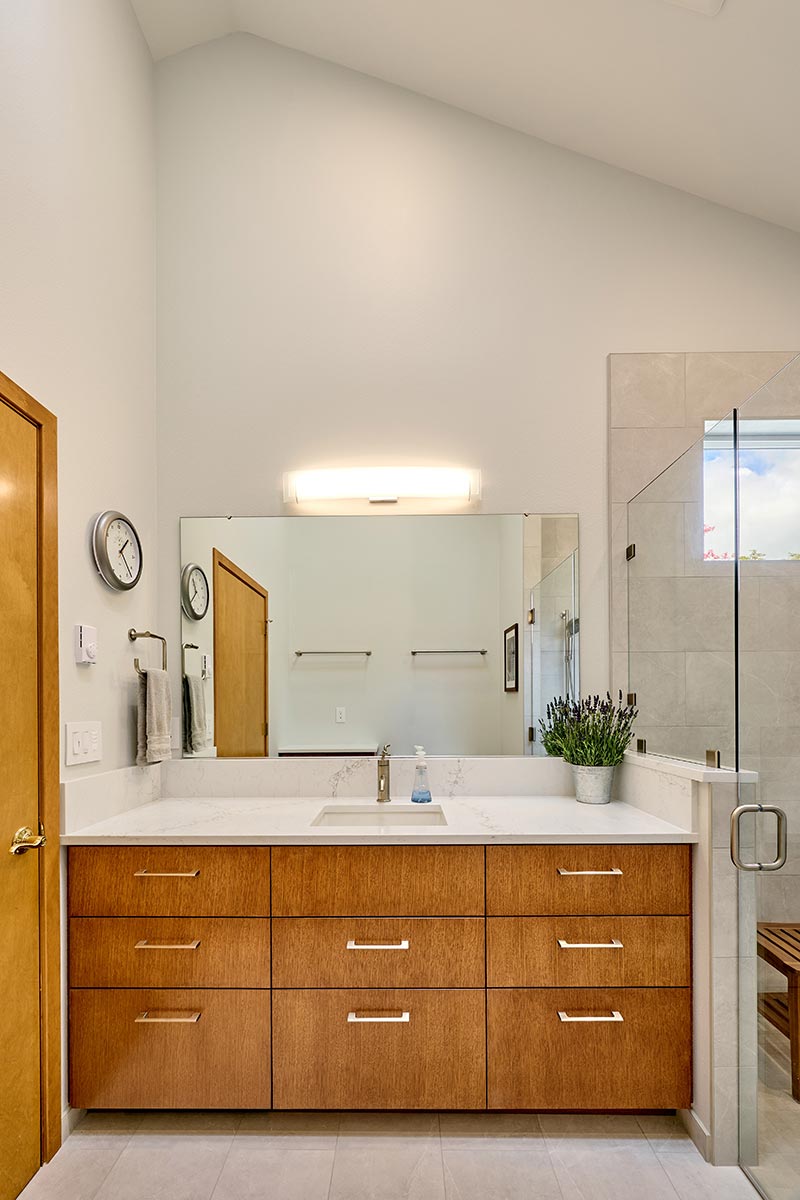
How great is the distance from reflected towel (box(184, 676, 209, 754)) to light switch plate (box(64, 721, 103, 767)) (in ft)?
1.58

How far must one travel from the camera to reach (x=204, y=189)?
119 inches

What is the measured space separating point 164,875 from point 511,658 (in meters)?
1.37

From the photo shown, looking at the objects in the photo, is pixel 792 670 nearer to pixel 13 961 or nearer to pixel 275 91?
pixel 13 961

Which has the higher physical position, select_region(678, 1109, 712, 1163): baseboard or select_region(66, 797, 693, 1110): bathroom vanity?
select_region(66, 797, 693, 1110): bathroom vanity

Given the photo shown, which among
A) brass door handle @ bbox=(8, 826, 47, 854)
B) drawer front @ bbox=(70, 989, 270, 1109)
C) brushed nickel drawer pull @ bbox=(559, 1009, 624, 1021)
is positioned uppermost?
brass door handle @ bbox=(8, 826, 47, 854)

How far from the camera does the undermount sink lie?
8.91ft

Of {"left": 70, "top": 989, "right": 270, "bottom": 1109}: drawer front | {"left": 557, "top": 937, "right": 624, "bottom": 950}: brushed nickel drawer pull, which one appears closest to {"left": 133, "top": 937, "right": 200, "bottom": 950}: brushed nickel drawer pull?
{"left": 70, "top": 989, "right": 270, "bottom": 1109}: drawer front

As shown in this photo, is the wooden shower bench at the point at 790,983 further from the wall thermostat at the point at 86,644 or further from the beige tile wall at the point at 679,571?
the wall thermostat at the point at 86,644

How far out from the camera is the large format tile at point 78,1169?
6.41 ft

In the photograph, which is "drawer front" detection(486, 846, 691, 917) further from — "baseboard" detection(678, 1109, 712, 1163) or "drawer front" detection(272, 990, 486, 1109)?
"baseboard" detection(678, 1109, 712, 1163)

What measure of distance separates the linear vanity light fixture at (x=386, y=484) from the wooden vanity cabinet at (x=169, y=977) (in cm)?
132

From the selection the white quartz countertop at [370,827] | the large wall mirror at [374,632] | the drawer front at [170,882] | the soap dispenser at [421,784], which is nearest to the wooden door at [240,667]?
the large wall mirror at [374,632]

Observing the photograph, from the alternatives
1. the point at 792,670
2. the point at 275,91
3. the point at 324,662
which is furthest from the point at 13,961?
the point at 275,91

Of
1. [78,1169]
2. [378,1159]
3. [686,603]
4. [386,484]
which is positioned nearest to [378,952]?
[378,1159]
